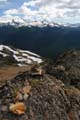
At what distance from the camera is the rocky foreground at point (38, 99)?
36.1 feet

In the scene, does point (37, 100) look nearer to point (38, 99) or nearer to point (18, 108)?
point (38, 99)

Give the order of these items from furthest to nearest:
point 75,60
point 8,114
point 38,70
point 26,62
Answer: point 26,62 → point 75,60 → point 38,70 → point 8,114

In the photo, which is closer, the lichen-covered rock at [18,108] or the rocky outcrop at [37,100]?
the lichen-covered rock at [18,108]

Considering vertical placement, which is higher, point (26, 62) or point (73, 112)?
point (73, 112)

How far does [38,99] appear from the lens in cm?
1138

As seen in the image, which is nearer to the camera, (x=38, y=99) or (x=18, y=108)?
(x=18, y=108)

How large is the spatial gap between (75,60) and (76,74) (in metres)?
1.98

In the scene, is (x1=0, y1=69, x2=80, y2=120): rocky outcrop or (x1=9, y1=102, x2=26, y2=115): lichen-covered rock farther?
(x1=0, y1=69, x2=80, y2=120): rocky outcrop

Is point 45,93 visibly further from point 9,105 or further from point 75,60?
point 75,60

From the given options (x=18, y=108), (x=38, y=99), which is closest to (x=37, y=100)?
(x=38, y=99)

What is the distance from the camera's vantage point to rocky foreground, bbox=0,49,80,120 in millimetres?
10992

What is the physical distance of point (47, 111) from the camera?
11125 millimetres

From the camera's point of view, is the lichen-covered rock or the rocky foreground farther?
the rocky foreground

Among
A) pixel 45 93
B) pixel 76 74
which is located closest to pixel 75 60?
pixel 76 74
